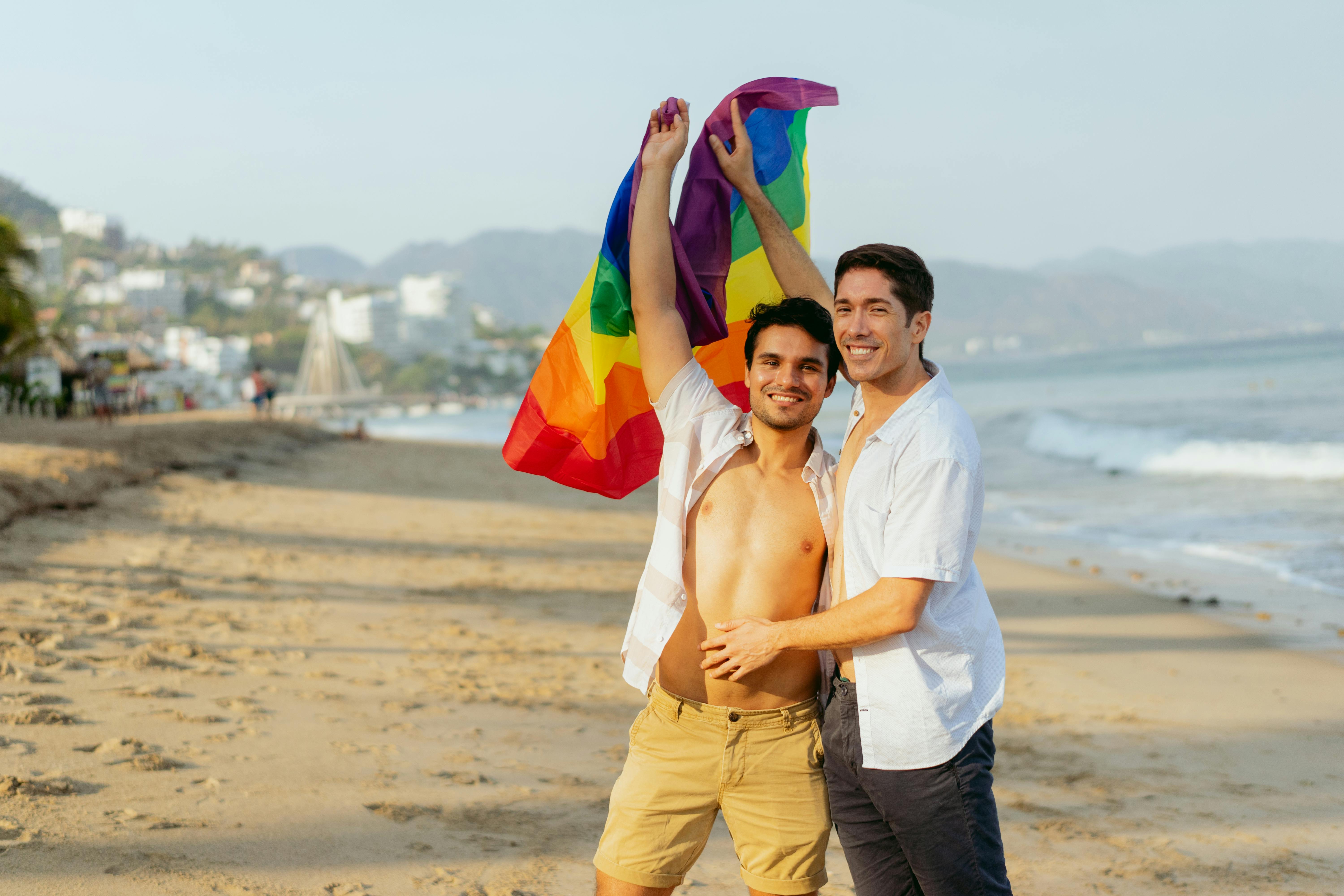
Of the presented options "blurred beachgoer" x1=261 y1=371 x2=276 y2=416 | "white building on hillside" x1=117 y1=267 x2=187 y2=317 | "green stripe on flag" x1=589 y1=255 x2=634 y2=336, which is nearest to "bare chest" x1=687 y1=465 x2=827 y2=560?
"green stripe on flag" x1=589 y1=255 x2=634 y2=336

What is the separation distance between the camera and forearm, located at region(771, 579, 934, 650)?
6.88 feet

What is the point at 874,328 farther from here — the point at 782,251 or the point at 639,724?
the point at 639,724

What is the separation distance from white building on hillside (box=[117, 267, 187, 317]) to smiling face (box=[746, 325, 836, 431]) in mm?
186288

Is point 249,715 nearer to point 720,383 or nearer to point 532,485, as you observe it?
point 720,383

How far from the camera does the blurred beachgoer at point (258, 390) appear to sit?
1142 inches

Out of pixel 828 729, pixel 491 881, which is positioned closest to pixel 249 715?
pixel 491 881

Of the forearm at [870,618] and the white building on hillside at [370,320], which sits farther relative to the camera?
the white building on hillside at [370,320]

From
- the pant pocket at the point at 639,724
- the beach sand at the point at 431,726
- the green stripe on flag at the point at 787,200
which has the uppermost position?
the green stripe on flag at the point at 787,200

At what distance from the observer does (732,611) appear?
2551 mm

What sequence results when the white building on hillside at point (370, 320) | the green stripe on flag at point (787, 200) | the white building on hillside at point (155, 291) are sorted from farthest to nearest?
the white building on hillside at point (370, 320) < the white building on hillside at point (155, 291) < the green stripe on flag at point (787, 200)

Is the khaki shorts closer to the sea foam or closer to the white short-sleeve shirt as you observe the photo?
the white short-sleeve shirt

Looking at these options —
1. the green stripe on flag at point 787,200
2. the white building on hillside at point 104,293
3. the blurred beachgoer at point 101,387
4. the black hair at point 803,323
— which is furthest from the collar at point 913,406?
the white building on hillside at point 104,293

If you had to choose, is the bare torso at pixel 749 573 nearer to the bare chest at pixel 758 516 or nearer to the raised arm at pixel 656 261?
the bare chest at pixel 758 516

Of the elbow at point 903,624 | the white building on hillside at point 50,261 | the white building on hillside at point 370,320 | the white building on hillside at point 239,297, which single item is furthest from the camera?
the white building on hillside at point 239,297
